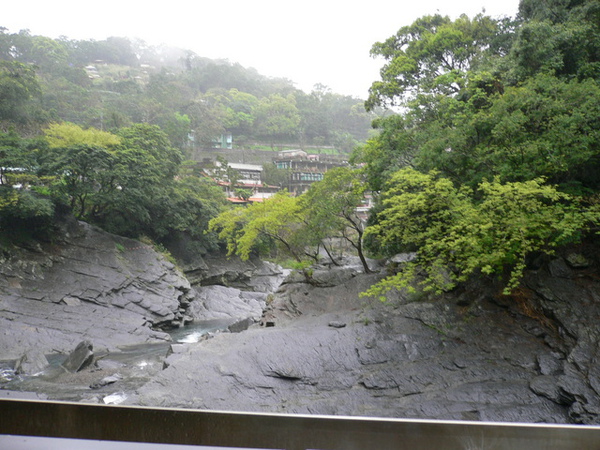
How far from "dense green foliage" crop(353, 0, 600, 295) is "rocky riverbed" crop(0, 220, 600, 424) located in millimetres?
435

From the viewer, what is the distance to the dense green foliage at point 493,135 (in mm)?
3189

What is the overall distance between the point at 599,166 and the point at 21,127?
5.25 meters

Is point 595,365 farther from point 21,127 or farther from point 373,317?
point 21,127

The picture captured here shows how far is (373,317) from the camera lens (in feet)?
15.5

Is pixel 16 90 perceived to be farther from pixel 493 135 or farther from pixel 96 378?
pixel 493 135

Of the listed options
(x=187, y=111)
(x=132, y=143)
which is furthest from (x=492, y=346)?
(x=132, y=143)

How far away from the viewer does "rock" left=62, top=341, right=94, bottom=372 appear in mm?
4953

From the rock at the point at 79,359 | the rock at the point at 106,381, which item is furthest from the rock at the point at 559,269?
the rock at the point at 79,359

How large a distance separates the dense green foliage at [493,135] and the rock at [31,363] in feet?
13.6

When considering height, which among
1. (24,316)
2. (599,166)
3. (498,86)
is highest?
(498,86)

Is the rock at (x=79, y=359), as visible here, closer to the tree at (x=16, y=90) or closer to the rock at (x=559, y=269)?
the tree at (x=16, y=90)

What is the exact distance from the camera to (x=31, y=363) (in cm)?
475

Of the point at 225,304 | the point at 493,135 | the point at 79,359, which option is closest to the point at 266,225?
the point at 79,359

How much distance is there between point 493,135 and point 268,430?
3573 millimetres
